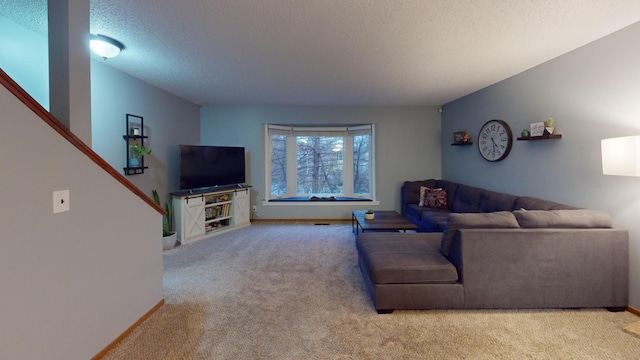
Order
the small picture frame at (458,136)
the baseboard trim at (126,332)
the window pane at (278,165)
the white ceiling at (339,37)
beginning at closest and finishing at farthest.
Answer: the baseboard trim at (126,332) < the white ceiling at (339,37) < the small picture frame at (458,136) < the window pane at (278,165)

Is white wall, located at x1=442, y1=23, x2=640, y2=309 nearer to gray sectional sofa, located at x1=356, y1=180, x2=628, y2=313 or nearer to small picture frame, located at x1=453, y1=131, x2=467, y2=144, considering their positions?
gray sectional sofa, located at x1=356, y1=180, x2=628, y2=313

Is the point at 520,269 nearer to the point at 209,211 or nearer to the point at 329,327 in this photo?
the point at 329,327

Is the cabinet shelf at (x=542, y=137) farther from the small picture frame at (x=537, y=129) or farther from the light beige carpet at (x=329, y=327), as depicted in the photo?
the light beige carpet at (x=329, y=327)

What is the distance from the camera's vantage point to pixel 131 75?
3475mm

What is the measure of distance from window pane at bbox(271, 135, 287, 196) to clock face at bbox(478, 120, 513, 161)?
3571mm

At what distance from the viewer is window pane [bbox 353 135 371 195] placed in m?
5.66

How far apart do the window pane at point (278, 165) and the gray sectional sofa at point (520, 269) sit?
149 inches

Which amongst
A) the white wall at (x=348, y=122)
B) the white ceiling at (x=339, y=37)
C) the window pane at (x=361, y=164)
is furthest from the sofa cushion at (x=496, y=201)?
the window pane at (x=361, y=164)

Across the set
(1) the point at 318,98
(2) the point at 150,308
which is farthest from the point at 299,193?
(2) the point at 150,308

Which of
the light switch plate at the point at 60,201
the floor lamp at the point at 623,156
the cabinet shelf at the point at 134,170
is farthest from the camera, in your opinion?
the cabinet shelf at the point at 134,170

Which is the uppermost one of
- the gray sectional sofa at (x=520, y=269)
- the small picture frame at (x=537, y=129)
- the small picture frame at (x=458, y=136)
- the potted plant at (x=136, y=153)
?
the small picture frame at (x=458, y=136)

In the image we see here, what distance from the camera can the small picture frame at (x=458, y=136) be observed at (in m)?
4.47

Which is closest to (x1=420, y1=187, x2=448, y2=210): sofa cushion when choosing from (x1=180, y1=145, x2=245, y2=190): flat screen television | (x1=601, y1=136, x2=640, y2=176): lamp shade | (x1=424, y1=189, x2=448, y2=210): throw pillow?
(x1=424, y1=189, x2=448, y2=210): throw pillow

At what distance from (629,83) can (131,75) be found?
17.0 feet
